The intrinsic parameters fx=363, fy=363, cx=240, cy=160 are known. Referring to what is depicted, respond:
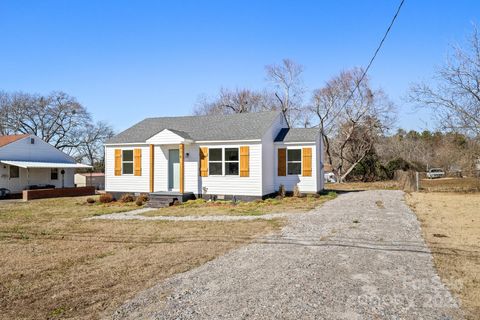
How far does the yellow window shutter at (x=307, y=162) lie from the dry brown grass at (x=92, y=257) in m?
7.87

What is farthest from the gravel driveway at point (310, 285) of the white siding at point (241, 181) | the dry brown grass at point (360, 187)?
the dry brown grass at point (360, 187)

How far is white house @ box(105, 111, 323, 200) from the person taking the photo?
16500 mm

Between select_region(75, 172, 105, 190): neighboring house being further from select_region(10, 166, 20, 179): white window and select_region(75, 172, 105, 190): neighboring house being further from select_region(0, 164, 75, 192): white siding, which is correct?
select_region(10, 166, 20, 179): white window

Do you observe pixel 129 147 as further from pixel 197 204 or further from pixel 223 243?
pixel 223 243

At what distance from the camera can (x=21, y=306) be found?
13.9 feet

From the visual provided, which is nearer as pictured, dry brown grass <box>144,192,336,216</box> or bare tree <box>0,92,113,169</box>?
dry brown grass <box>144,192,336,216</box>

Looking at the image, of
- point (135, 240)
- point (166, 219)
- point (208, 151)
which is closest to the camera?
point (135, 240)

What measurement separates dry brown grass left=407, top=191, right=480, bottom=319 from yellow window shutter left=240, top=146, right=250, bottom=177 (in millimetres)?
6973

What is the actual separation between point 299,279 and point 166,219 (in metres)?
7.35

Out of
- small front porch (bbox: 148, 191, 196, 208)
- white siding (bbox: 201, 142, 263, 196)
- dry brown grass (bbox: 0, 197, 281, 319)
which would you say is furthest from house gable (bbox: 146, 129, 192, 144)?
dry brown grass (bbox: 0, 197, 281, 319)

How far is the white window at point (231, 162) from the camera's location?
16703mm

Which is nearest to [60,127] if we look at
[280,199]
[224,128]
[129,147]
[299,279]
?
[129,147]

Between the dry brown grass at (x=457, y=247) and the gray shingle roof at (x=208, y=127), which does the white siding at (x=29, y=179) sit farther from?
the dry brown grass at (x=457, y=247)

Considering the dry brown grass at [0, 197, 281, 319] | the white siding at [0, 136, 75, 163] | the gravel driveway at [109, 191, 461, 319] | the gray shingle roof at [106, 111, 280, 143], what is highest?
the gray shingle roof at [106, 111, 280, 143]
